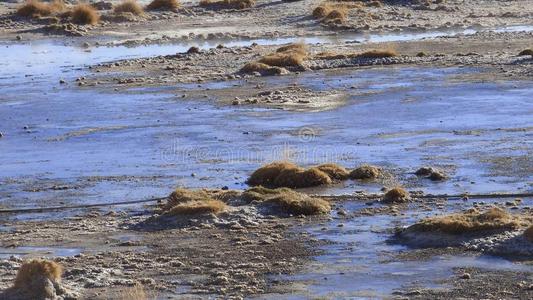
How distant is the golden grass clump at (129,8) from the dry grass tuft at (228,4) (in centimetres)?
384

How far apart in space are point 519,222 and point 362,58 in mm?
23119

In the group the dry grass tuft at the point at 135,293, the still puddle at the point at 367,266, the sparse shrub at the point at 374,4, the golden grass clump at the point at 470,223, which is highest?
the sparse shrub at the point at 374,4

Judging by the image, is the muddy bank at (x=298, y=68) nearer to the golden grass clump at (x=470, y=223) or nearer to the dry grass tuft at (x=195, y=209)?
the dry grass tuft at (x=195, y=209)

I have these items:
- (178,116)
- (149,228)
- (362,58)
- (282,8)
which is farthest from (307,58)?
(149,228)

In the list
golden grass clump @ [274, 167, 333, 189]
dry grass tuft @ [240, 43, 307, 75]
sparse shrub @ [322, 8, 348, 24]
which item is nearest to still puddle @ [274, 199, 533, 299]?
golden grass clump @ [274, 167, 333, 189]

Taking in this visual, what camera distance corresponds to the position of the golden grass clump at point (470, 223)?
60.0 feet

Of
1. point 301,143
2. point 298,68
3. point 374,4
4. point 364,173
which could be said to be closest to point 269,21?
point 374,4

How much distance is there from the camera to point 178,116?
3186 centimetres

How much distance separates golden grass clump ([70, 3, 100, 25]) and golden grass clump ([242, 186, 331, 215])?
3375 cm

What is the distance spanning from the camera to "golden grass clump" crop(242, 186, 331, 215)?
20.2 metres

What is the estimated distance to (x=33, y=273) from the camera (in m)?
15.6

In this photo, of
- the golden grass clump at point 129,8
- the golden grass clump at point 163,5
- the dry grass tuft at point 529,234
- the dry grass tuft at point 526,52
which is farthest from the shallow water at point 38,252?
the golden grass clump at point 163,5

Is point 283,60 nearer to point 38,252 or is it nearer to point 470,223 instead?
point 470,223

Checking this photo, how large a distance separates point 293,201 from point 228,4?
130ft
